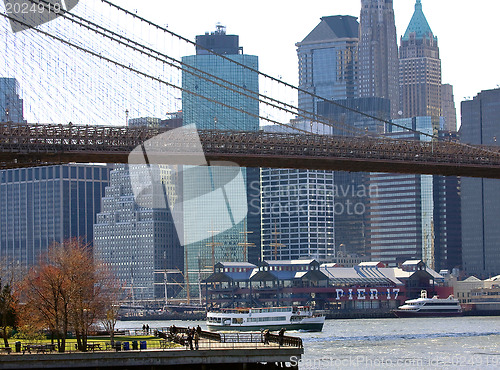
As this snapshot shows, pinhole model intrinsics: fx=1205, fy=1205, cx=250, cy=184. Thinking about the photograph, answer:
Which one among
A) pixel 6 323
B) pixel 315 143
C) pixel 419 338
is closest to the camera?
pixel 6 323

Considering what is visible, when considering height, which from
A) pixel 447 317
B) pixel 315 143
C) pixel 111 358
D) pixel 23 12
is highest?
pixel 23 12

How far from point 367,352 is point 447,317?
7449cm

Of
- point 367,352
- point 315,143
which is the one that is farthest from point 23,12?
point 367,352

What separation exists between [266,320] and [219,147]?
28.7 meters

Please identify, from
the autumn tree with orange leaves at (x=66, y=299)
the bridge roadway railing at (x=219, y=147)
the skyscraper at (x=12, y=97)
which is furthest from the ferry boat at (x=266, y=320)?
the autumn tree with orange leaves at (x=66, y=299)

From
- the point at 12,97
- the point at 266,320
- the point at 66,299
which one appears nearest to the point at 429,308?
the point at 266,320

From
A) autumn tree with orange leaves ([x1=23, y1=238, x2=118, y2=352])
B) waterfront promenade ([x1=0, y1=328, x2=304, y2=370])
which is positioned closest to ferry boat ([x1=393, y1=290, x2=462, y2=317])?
autumn tree with orange leaves ([x1=23, y1=238, x2=118, y2=352])

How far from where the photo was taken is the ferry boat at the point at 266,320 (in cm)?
9544

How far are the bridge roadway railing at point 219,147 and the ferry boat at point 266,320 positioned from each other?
21489 mm

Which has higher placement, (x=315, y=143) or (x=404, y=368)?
(x=315, y=143)

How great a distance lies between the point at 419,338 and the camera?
8125 centimetres

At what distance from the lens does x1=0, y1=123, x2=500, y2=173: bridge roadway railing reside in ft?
213

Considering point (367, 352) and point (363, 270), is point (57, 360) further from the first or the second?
point (363, 270)

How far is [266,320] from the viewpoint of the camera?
95812 millimetres
